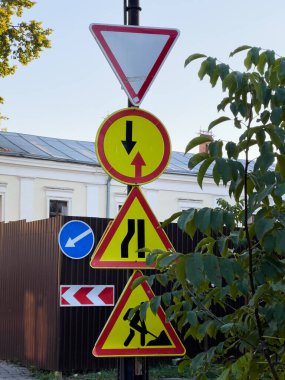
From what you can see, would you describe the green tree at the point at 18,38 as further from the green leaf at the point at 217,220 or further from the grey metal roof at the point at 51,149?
the green leaf at the point at 217,220

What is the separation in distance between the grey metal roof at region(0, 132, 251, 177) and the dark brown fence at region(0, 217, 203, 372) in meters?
21.2

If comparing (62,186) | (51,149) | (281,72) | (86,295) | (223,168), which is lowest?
(86,295)

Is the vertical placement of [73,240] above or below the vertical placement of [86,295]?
above

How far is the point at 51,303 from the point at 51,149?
86.3 ft

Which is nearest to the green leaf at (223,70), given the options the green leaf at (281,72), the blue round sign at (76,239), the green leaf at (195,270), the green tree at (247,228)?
the green tree at (247,228)

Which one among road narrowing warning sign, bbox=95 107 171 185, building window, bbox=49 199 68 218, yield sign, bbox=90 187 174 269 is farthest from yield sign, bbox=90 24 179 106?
building window, bbox=49 199 68 218

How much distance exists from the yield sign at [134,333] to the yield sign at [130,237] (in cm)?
11

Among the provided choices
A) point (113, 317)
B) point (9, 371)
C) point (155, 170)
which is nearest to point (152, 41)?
point (155, 170)

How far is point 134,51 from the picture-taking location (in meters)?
4.83

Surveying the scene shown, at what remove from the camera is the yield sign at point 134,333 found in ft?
15.0

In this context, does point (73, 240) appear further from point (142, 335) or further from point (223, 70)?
point (223, 70)

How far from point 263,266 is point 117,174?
63.3 inches

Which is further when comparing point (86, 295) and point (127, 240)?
point (86, 295)

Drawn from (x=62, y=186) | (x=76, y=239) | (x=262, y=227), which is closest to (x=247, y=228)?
(x=262, y=227)
